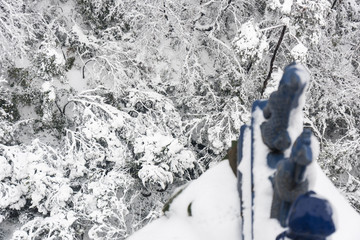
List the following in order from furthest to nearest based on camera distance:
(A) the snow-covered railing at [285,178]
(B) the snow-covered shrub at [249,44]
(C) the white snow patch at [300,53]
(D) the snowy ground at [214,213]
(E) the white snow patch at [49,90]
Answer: (E) the white snow patch at [49,90] → (B) the snow-covered shrub at [249,44] → (C) the white snow patch at [300,53] → (D) the snowy ground at [214,213] → (A) the snow-covered railing at [285,178]

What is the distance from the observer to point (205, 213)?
7.87ft

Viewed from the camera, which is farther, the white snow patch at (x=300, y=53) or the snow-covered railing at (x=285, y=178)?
the white snow patch at (x=300, y=53)

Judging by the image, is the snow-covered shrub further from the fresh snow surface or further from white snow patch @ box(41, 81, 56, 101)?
white snow patch @ box(41, 81, 56, 101)

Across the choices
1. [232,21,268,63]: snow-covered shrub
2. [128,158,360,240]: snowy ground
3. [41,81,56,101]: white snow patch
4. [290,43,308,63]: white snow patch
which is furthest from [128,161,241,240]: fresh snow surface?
[41,81,56,101]: white snow patch

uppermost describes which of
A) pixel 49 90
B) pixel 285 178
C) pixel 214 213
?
pixel 49 90

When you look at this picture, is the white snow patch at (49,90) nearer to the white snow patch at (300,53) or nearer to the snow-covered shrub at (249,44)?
the snow-covered shrub at (249,44)

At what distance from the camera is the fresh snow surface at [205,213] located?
2.27m

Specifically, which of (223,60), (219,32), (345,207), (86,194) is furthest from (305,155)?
(219,32)

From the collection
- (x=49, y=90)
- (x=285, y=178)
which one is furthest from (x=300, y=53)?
(x=49, y=90)

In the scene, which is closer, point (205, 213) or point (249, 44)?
point (205, 213)

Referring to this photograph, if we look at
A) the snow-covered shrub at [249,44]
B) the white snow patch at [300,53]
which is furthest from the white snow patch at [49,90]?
the white snow patch at [300,53]

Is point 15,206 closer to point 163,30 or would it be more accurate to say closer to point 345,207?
point 163,30

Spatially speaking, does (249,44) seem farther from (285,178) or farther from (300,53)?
(285,178)

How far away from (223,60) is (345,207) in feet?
22.9
